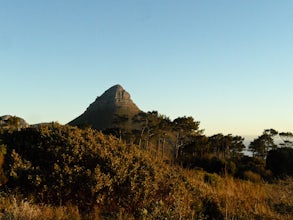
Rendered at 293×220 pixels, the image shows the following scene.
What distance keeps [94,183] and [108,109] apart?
122999 millimetres

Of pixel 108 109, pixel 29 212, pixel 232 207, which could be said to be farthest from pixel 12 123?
pixel 108 109

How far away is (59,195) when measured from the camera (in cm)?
739

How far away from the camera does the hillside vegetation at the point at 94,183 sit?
7219mm

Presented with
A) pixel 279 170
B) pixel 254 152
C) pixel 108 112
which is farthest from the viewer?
pixel 108 112

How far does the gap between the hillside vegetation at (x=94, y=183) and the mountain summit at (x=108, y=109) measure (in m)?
99.8

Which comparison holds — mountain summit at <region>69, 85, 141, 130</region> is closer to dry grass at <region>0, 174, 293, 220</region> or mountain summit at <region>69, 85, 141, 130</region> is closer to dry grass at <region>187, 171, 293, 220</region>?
dry grass at <region>187, 171, 293, 220</region>

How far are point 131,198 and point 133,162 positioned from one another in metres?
0.92

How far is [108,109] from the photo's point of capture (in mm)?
129625

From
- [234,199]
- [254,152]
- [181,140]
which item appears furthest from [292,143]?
[234,199]

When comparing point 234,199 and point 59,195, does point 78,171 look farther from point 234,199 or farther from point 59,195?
point 234,199

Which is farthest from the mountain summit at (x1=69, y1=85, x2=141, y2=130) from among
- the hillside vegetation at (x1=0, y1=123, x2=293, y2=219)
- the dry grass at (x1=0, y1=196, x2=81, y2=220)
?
the dry grass at (x1=0, y1=196, x2=81, y2=220)

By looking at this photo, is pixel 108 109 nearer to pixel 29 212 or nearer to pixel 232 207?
pixel 232 207

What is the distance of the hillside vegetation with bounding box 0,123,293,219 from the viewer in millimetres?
7219

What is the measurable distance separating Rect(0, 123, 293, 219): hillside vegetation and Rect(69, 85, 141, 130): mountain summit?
99.8 m
